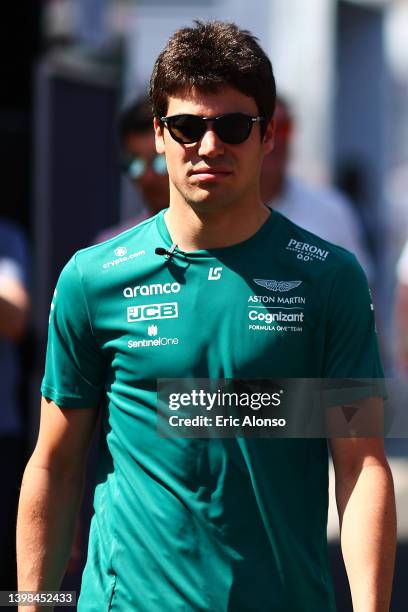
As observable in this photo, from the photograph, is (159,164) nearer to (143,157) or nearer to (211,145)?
(143,157)

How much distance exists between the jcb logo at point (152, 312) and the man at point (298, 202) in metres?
3.04

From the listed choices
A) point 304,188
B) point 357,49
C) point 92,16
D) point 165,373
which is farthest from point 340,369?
point 357,49

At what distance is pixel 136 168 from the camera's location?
5.16 m

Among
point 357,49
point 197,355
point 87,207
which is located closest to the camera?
point 197,355

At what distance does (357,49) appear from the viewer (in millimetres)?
22656

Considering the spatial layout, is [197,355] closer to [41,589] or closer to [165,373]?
[165,373]

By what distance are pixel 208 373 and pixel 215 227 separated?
1.00 ft

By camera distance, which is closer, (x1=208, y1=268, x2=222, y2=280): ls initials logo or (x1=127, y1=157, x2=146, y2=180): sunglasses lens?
(x1=208, y1=268, x2=222, y2=280): ls initials logo

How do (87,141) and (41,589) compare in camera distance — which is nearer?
(41,589)

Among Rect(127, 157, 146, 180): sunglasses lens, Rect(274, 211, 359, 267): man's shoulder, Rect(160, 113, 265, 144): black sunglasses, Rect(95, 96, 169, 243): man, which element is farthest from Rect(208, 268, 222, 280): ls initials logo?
Rect(127, 157, 146, 180): sunglasses lens

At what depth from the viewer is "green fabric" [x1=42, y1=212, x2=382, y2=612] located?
293cm

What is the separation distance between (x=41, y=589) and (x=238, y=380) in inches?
24.6

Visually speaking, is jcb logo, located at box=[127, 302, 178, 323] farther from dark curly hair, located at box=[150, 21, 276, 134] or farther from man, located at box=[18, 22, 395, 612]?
dark curly hair, located at box=[150, 21, 276, 134]

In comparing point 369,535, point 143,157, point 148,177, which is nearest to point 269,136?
point 369,535
